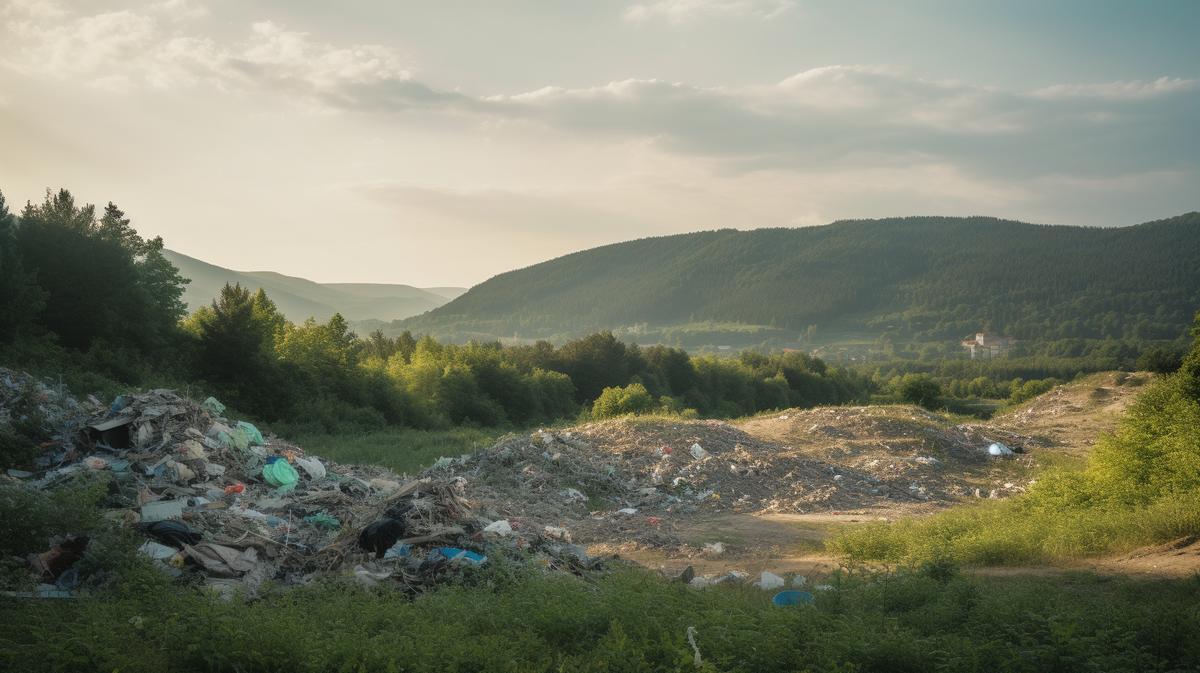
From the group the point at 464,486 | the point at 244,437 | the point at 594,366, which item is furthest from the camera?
the point at 594,366

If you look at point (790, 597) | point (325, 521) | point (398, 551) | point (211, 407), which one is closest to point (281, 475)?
point (325, 521)

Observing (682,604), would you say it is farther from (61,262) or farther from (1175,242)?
(1175,242)

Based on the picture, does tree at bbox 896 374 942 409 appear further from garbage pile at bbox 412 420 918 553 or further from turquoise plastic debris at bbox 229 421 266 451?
turquoise plastic debris at bbox 229 421 266 451

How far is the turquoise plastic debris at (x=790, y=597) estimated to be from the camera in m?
7.96

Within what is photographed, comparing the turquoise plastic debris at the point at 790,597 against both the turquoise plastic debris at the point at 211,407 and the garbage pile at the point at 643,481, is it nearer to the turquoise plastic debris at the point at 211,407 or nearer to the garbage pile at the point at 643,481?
the garbage pile at the point at 643,481

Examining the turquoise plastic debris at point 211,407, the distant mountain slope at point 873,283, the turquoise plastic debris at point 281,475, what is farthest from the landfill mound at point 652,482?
the distant mountain slope at point 873,283

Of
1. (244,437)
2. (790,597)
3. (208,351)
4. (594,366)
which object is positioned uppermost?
(208,351)

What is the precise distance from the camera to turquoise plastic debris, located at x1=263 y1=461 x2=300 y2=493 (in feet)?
40.6

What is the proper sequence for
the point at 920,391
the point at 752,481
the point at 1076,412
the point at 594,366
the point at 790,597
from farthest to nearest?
the point at 594,366, the point at 920,391, the point at 1076,412, the point at 752,481, the point at 790,597

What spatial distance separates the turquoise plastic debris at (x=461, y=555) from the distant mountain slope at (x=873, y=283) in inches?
3896

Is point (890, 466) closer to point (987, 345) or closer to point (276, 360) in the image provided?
point (276, 360)

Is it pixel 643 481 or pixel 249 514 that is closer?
pixel 249 514

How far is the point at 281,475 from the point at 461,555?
5230 millimetres

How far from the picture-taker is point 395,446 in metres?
25.8
